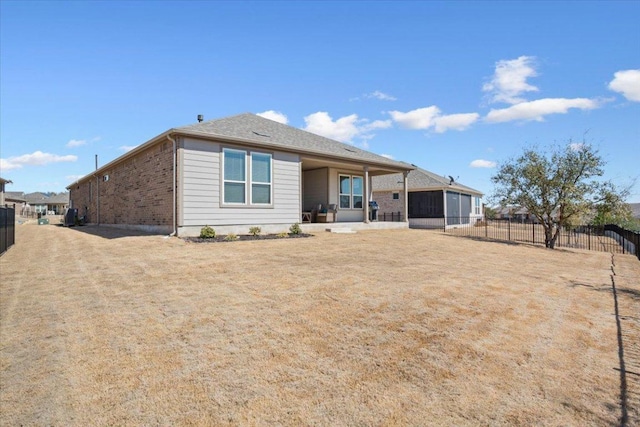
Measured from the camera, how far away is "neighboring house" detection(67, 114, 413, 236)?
11.2m

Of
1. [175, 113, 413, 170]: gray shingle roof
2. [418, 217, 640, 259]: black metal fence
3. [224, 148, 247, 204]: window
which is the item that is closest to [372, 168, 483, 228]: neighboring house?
[418, 217, 640, 259]: black metal fence

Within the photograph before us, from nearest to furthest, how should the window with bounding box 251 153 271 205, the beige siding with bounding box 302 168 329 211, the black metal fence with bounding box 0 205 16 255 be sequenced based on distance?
the black metal fence with bounding box 0 205 16 255
the window with bounding box 251 153 271 205
the beige siding with bounding box 302 168 329 211

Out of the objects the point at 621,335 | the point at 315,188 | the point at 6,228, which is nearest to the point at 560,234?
the point at 315,188

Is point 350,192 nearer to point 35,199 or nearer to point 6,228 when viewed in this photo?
point 6,228

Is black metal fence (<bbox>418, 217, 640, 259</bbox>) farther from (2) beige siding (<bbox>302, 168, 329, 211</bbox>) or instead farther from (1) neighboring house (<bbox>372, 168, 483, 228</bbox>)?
(2) beige siding (<bbox>302, 168, 329, 211</bbox>)

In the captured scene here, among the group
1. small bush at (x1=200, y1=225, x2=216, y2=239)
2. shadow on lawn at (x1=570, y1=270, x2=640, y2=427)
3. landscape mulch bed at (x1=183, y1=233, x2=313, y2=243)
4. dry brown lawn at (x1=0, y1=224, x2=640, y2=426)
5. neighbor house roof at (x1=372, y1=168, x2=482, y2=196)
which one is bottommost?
shadow on lawn at (x1=570, y1=270, x2=640, y2=427)

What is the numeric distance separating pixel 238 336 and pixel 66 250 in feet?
27.8

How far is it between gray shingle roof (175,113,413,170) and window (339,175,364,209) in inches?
70.9

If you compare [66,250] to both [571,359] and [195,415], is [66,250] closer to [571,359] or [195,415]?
[195,415]

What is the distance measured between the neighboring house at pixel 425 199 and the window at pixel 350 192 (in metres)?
7.58

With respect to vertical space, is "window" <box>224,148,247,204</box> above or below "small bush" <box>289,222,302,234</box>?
above

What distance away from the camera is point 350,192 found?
19422 millimetres

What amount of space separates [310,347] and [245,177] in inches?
389

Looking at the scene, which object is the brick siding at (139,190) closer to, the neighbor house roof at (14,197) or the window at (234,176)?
the window at (234,176)
